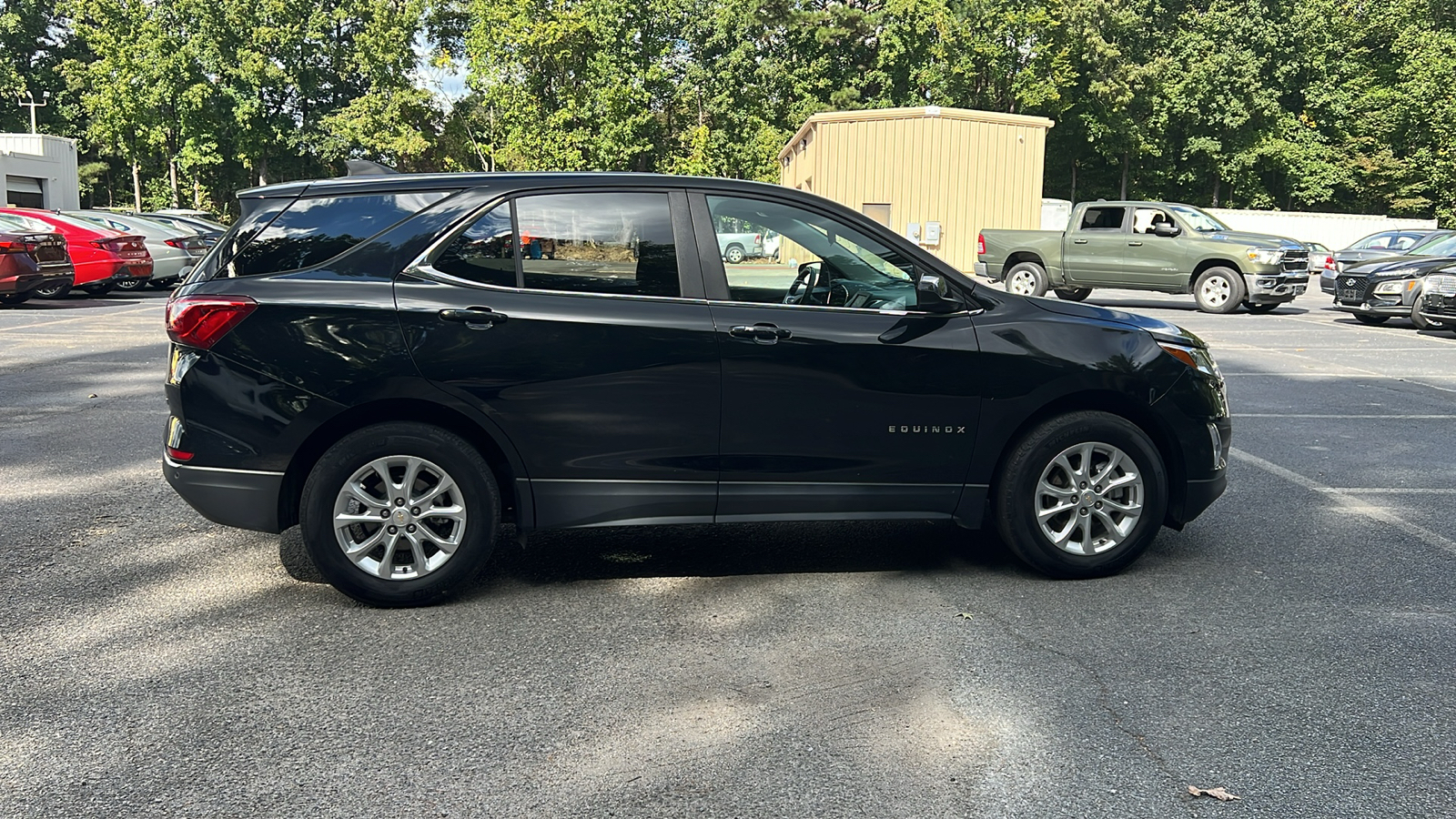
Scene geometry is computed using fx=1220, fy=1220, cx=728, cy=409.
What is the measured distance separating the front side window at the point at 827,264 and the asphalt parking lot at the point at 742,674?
3.86ft

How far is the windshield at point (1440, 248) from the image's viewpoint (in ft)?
62.8

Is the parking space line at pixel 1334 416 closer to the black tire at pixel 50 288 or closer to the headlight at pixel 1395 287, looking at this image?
the headlight at pixel 1395 287

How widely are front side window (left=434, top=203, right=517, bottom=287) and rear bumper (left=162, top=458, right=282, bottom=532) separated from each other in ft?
3.33

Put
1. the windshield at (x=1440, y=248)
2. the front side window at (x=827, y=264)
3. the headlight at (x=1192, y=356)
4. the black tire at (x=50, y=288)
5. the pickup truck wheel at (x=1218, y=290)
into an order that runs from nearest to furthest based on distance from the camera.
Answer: the front side window at (x=827, y=264), the headlight at (x=1192, y=356), the black tire at (x=50, y=288), the windshield at (x=1440, y=248), the pickup truck wheel at (x=1218, y=290)

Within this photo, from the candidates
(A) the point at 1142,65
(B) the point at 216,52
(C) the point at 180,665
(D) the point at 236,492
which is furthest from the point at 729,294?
(B) the point at 216,52

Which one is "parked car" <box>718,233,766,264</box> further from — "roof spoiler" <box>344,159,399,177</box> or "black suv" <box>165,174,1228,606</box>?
"roof spoiler" <box>344,159,399,177</box>

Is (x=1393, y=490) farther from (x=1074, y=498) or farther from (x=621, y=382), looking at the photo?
(x=621, y=382)

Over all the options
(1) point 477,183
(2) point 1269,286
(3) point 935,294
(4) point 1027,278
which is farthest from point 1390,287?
(1) point 477,183

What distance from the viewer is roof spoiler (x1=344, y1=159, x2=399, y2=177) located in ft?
16.6

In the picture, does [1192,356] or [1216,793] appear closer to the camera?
[1216,793]

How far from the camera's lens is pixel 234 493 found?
14.8 ft

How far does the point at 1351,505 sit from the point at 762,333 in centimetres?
379

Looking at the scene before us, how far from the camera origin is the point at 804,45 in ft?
196

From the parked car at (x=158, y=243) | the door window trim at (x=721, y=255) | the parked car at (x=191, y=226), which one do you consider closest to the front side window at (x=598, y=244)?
the door window trim at (x=721, y=255)
